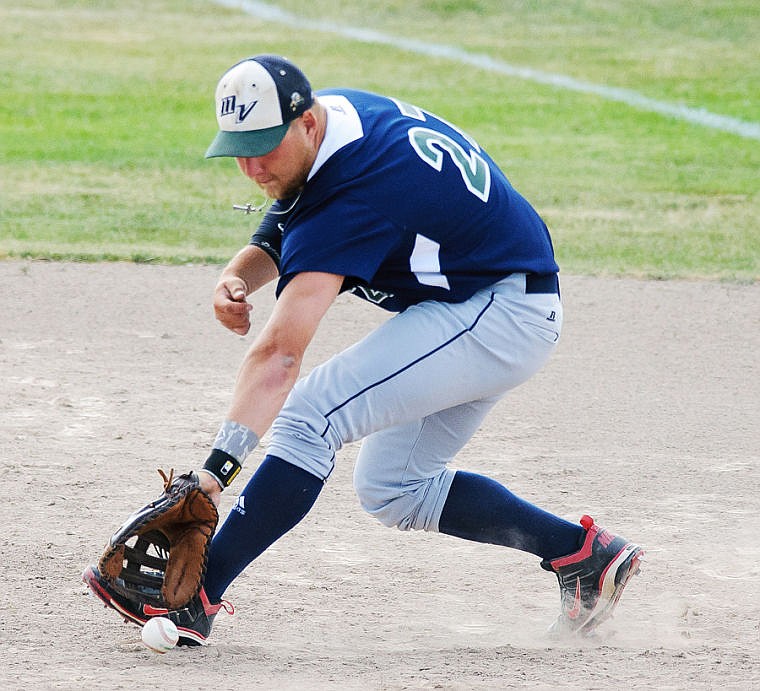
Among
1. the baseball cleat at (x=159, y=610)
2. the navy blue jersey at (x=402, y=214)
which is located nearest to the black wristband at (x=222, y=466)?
the baseball cleat at (x=159, y=610)

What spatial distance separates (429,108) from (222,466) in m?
11.7

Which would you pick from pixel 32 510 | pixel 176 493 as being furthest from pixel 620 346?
pixel 176 493

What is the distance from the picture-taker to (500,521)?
3576mm

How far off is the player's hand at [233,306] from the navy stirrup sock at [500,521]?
2.47 feet

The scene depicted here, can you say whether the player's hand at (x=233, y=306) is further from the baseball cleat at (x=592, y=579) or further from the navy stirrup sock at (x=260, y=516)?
the baseball cleat at (x=592, y=579)

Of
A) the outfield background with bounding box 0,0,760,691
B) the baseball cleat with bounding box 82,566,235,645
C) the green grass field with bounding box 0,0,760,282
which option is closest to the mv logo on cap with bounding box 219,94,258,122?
the baseball cleat with bounding box 82,566,235,645

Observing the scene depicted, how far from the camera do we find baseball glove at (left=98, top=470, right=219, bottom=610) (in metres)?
3.15

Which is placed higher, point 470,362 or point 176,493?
point 470,362

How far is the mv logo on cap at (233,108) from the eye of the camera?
10.1ft

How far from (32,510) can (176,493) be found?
4.59 ft

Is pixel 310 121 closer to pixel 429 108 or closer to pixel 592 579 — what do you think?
pixel 592 579

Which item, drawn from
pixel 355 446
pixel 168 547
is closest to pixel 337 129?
pixel 168 547

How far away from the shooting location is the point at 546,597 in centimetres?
383

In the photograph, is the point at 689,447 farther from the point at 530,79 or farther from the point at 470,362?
the point at 530,79
